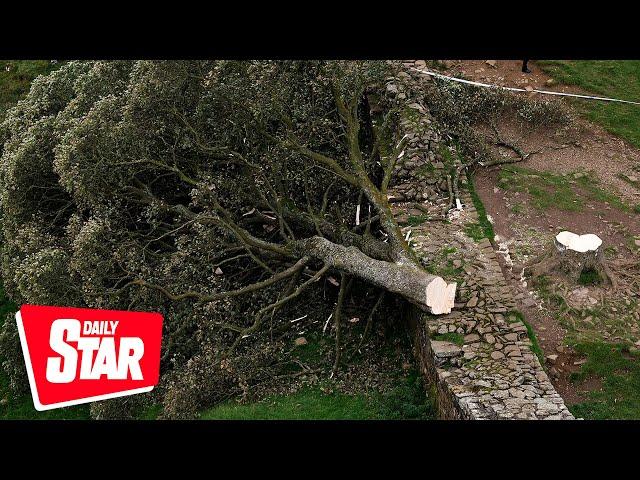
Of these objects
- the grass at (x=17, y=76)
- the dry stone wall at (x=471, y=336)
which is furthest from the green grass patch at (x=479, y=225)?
the grass at (x=17, y=76)

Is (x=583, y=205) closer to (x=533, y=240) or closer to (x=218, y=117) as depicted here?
(x=533, y=240)

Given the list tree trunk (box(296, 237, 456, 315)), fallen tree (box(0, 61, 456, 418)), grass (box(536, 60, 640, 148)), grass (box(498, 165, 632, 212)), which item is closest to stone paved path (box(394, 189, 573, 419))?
tree trunk (box(296, 237, 456, 315))

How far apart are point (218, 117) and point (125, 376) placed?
5839mm

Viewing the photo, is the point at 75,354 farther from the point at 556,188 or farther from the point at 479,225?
the point at 556,188

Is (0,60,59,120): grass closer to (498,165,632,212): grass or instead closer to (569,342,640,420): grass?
(498,165,632,212): grass

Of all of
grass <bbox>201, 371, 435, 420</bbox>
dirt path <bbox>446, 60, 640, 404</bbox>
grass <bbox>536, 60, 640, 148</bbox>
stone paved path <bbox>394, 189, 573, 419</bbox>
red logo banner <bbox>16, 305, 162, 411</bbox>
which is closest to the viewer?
red logo banner <bbox>16, 305, 162, 411</bbox>

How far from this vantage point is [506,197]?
1761cm

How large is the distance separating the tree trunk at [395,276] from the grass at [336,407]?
4.58 feet

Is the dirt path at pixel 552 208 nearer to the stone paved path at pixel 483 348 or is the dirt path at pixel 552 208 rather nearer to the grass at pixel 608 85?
the grass at pixel 608 85

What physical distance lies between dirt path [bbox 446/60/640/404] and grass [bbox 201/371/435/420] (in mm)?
2169

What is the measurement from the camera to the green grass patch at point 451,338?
44.3 ft

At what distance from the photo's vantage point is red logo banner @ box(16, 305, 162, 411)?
11.2 metres

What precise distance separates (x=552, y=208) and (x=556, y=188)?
0.79 meters

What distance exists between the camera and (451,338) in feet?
44.5
